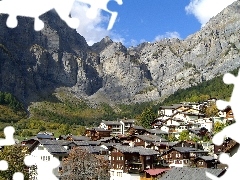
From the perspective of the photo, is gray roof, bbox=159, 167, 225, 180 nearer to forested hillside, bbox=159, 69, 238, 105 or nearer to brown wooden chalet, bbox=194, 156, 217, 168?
brown wooden chalet, bbox=194, 156, 217, 168

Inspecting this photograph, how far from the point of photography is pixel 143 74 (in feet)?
648

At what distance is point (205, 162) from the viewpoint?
138 feet

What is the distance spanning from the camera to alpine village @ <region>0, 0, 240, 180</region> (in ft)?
135

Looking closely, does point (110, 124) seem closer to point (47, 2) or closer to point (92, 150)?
point (92, 150)

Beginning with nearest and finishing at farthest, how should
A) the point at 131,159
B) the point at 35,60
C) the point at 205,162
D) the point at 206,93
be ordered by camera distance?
1. the point at 131,159
2. the point at 205,162
3. the point at 206,93
4. the point at 35,60

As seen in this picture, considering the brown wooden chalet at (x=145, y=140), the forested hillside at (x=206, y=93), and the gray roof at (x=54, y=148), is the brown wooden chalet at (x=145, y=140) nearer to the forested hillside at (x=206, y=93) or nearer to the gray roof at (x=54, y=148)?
the gray roof at (x=54, y=148)

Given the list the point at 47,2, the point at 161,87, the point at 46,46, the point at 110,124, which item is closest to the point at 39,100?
the point at 46,46

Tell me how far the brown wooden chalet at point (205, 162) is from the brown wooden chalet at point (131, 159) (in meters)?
4.91

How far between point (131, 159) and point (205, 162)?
7928 mm

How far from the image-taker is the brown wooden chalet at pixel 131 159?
41375 mm
